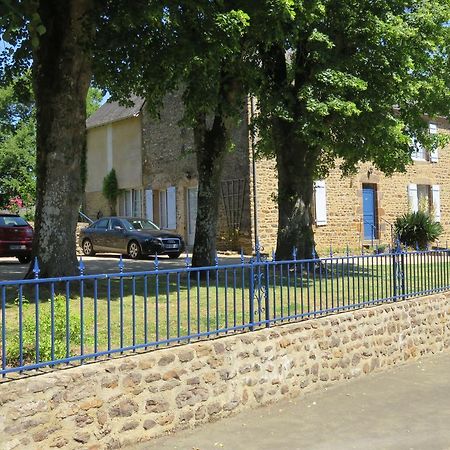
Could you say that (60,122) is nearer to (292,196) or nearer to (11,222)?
(292,196)

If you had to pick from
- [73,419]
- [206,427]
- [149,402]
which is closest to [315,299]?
[206,427]

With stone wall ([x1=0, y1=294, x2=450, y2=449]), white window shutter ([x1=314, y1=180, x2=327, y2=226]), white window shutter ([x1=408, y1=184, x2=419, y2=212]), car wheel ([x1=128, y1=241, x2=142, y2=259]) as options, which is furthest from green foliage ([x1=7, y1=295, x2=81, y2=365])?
white window shutter ([x1=408, y1=184, x2=419, y2=212])

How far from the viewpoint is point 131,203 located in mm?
26016

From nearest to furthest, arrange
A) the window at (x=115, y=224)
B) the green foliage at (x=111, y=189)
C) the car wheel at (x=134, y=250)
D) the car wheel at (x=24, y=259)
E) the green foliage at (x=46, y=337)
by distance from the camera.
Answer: the green foliage at (x=46, y=337) < the car wheel at (x=24, y=259) < the car wheel at (x=134, y=250) < the window at (x=115, y=224) < the green foliage at (x=111, y=189)

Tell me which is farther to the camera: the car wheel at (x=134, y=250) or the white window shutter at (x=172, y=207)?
the white window shutter at (x=172, y=207)

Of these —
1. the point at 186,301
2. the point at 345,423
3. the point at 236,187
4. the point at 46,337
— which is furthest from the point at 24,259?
the point at 345,423

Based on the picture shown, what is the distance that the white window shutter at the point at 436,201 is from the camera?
1019 inches

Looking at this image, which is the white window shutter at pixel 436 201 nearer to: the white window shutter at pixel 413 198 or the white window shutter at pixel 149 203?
the white window shutter at pixel 413 198

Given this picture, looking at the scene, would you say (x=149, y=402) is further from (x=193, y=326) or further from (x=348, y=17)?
(x=348, y=17)

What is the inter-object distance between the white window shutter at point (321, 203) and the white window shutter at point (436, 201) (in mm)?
6222

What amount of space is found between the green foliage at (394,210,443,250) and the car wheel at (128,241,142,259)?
32.0ft

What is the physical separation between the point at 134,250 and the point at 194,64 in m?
10.3

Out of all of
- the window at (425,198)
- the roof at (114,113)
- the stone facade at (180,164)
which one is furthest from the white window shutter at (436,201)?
the roof at (114,113)

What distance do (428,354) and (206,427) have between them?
520 centimetres
